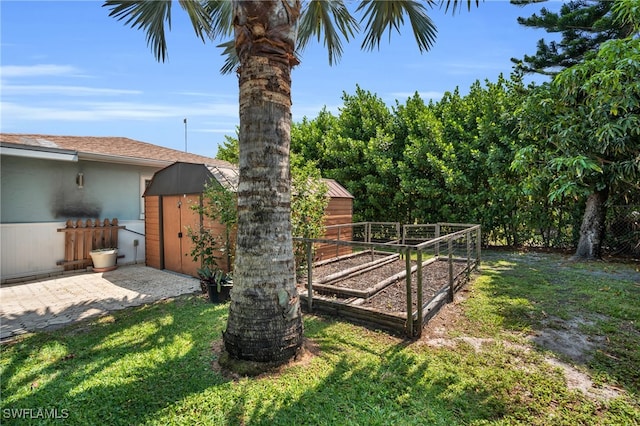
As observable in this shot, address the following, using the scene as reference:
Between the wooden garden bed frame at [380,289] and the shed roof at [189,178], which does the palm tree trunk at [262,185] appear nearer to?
the wooden garden bed frame at [380,289]

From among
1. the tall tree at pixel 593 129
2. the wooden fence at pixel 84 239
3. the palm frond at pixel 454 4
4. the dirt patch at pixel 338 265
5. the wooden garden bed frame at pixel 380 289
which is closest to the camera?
the wooden garden bed frame at pixel 380 289

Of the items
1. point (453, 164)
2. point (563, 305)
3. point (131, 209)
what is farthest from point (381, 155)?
point (131, 209)

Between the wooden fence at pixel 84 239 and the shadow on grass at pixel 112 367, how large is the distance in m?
4.52

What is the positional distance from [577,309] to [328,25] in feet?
22.5

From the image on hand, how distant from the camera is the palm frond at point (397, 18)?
5.21m

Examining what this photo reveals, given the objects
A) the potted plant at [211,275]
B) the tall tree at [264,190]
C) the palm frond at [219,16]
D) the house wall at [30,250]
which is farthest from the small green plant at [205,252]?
the house wall at [30,250]

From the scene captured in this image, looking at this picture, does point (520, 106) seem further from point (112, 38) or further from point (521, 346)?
point (112, 38)

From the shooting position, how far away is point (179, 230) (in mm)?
7422

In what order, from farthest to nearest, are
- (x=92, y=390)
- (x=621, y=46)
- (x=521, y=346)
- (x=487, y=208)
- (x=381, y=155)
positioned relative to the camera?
1. (x=381, y=155)
2. (x=487, y=208)
3. (x=621, y=46)
4. (x=521, y=346)
5. (x=92, y=390)

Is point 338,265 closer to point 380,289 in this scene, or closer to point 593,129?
point 380,289

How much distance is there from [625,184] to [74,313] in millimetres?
12701

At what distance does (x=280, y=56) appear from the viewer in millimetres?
2996

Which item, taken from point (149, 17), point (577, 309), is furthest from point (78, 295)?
point (577, 309)

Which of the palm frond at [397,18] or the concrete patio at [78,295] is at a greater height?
the palm frond at [397,18]
